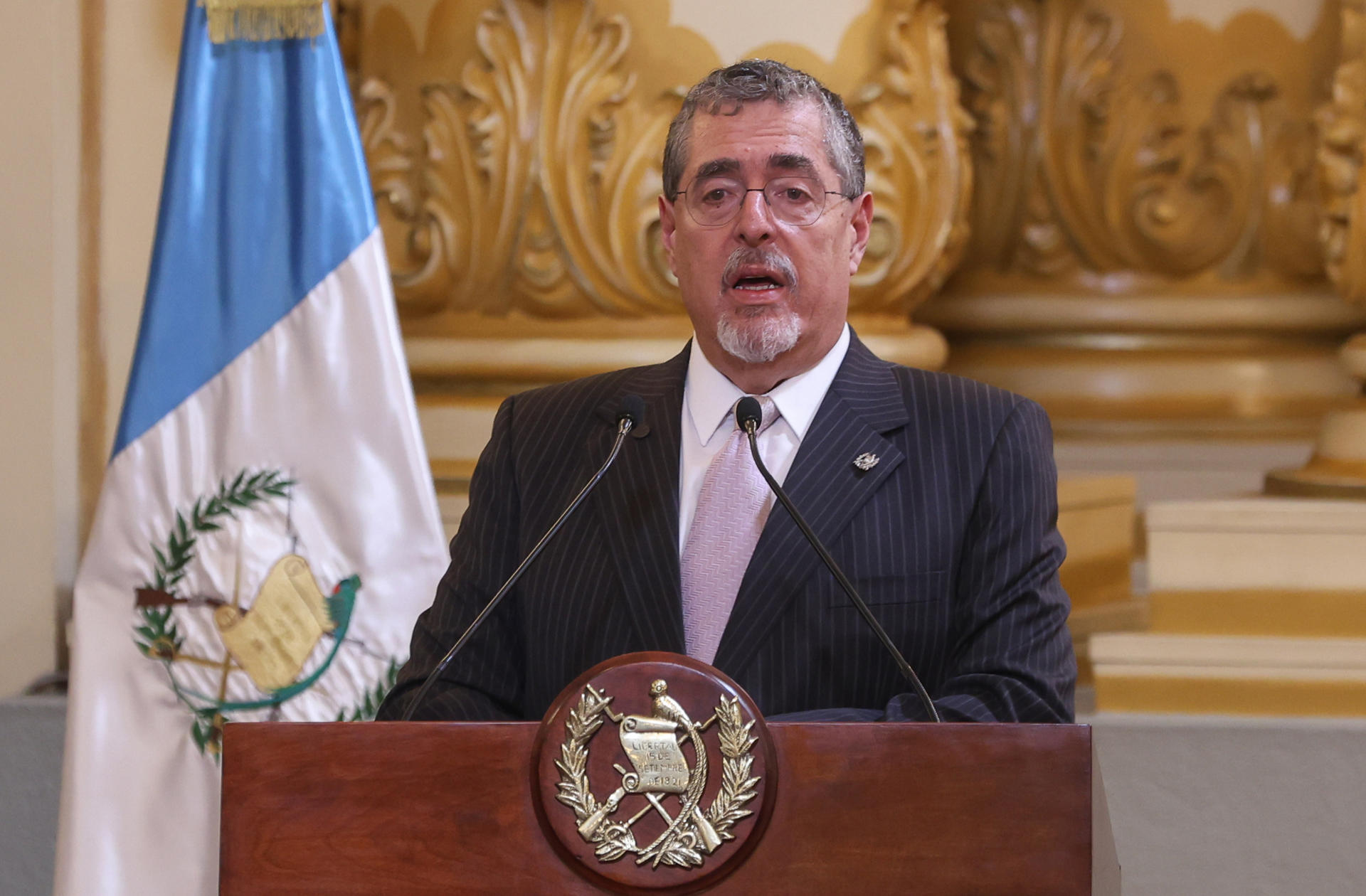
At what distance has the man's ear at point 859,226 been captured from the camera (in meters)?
2.10

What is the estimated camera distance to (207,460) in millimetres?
2830

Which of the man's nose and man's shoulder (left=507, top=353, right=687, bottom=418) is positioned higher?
the man's nose

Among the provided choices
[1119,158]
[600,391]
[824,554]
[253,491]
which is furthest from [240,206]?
[1119,158]

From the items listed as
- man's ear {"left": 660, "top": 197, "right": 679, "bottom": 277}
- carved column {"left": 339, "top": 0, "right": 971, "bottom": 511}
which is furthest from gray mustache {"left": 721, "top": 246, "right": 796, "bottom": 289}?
carved column {"left": 339, "top": 0, "right": 971, "bottom": 511}

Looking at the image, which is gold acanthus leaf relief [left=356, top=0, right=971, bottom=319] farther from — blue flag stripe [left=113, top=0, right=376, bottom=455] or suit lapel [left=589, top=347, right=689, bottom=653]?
suit lapel [left=589, top=347, right=689, bottom=653]

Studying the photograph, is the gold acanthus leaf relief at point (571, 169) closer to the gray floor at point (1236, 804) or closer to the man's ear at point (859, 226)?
the gray floor at point (1236, 804)

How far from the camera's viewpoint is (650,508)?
2012 mm

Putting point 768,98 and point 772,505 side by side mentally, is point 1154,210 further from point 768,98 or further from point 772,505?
point 772,505

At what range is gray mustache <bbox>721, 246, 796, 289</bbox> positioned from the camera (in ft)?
6.53

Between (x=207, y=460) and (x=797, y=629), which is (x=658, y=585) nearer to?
(x=797, y=629)

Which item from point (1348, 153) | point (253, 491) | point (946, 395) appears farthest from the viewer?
point (1348, 153)

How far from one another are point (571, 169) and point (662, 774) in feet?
7.27

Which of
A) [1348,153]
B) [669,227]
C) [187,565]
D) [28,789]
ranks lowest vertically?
[28,789]

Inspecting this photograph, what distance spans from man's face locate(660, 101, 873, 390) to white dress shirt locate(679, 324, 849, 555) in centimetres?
6
